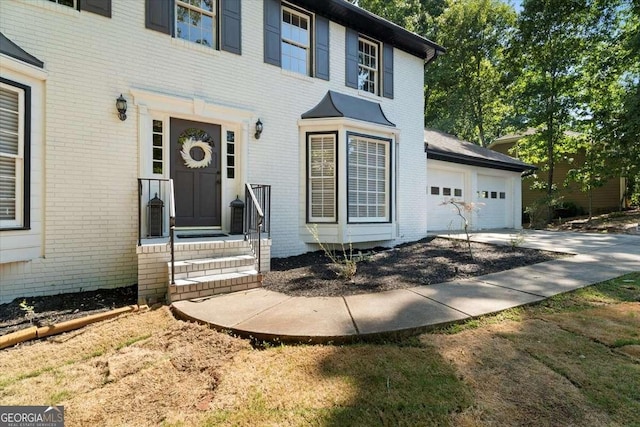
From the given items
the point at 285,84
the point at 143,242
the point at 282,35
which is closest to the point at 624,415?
the point at 143,242

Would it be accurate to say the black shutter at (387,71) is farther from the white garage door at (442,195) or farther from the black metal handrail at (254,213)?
the black metal handrail at (254,213)

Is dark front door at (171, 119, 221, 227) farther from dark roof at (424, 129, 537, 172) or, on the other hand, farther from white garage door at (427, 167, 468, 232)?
white garage door at (427, 167, 468, 232)

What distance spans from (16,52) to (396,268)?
6.57 meters

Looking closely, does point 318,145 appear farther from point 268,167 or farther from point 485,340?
point 485,340

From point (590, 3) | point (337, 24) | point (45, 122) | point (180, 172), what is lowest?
point (180, 172)

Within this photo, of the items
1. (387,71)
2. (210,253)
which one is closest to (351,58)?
(387,71)

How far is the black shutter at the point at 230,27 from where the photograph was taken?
6211 millimetres

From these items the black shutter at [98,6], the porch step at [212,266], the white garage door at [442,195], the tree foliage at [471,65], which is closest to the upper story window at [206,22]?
the black shutter at [98,6]

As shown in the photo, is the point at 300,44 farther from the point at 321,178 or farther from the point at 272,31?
the point at 321,178

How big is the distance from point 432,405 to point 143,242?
14.6 ft

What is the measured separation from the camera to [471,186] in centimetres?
1145

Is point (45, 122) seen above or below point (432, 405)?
above

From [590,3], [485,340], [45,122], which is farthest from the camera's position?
[590,3]

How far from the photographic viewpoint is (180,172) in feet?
19.3
